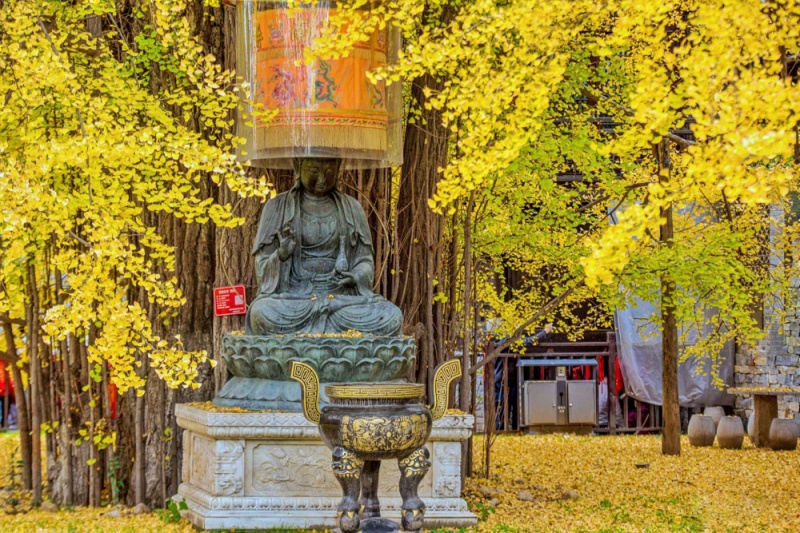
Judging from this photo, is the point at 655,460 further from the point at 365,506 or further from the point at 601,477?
the point at 365,506

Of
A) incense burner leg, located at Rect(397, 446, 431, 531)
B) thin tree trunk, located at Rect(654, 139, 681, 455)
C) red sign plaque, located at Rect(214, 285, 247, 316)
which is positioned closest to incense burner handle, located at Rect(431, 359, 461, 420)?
incense burner leg, located at Rect(397, 446, 431, 531)

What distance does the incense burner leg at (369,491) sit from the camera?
19.1ft

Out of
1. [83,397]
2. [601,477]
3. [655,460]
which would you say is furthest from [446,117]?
[655,460]

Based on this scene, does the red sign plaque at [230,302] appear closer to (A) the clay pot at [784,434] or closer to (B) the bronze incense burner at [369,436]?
(B) the bronze incense burner at [369,436]

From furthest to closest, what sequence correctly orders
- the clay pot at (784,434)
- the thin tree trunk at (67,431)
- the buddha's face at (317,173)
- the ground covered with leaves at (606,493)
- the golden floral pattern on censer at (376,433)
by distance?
the clay pot at (784,434)
the thin tree trunk at (67,431)
the buddha's face at (317,173)
the ground covered with leaves at (606,493)
the golden floral pattern on censer at (376,433)

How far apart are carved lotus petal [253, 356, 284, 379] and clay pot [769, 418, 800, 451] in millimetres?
6655

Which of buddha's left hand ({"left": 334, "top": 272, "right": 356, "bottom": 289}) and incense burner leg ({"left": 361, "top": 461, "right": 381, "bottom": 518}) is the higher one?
buddha's left hand ({"left": 334, "top": 272, "right": 356, "bottom": 289})

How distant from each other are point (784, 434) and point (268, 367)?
6724 millimetres

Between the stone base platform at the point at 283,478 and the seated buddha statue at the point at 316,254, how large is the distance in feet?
2.59

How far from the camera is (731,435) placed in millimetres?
12070

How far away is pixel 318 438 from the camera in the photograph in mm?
6883

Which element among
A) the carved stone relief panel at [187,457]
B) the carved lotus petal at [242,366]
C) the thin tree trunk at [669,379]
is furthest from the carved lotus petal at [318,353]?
the thin tree trunk at [669,379]

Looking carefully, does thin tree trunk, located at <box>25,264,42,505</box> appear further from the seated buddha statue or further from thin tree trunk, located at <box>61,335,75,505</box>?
the seated buddha statue

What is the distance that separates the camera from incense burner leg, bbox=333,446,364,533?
18.5 feet
